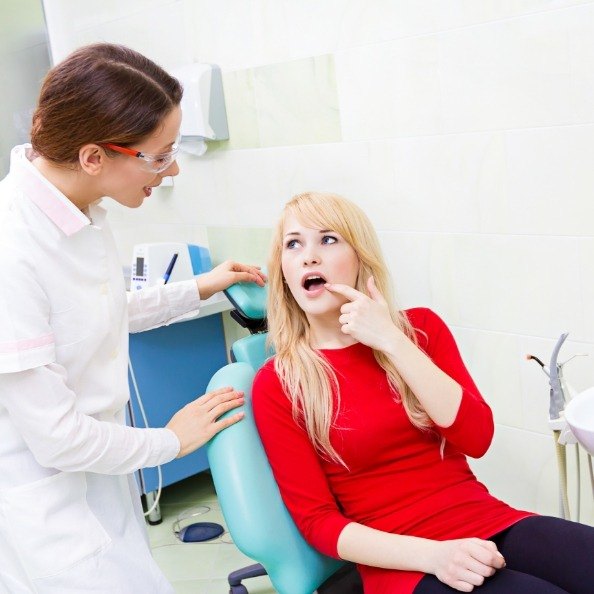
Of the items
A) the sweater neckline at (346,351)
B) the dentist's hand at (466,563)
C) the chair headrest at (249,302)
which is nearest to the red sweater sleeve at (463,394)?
the sweater neckline at (346,351)

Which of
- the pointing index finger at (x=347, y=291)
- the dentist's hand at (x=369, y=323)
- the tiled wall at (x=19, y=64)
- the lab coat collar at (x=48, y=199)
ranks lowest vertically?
the dentist's hand at (x=369, y=323)

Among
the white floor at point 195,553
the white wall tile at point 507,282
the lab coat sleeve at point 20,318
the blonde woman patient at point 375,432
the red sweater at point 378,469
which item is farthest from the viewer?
the white floor at point 195,553

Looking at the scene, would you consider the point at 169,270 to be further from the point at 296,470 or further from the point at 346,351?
the point at 296,470

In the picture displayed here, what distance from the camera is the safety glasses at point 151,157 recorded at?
1.38 m

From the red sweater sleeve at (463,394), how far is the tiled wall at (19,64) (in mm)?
2448

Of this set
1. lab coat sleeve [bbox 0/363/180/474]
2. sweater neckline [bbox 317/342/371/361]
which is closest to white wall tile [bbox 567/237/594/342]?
sweater neckline [bbox 317/342/371/361]

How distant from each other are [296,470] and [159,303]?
0.52m

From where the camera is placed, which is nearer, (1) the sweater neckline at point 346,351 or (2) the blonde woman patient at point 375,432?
(2) the blonde woman patient at point 375,432

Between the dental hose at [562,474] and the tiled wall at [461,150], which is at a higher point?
the tiled wall at [461,150]

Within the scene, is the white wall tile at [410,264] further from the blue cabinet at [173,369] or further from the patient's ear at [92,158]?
the patient's ear at [92,158]

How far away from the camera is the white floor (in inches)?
96.1

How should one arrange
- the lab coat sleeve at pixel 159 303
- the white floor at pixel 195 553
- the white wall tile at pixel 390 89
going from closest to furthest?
the lab coat sleeve at pixel 159 303
the white wall tile at pixel 390 89
the white floor at pixel 195 553

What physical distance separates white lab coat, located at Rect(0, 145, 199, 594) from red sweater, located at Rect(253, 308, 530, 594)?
0.77 feet

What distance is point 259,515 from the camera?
1550mm
